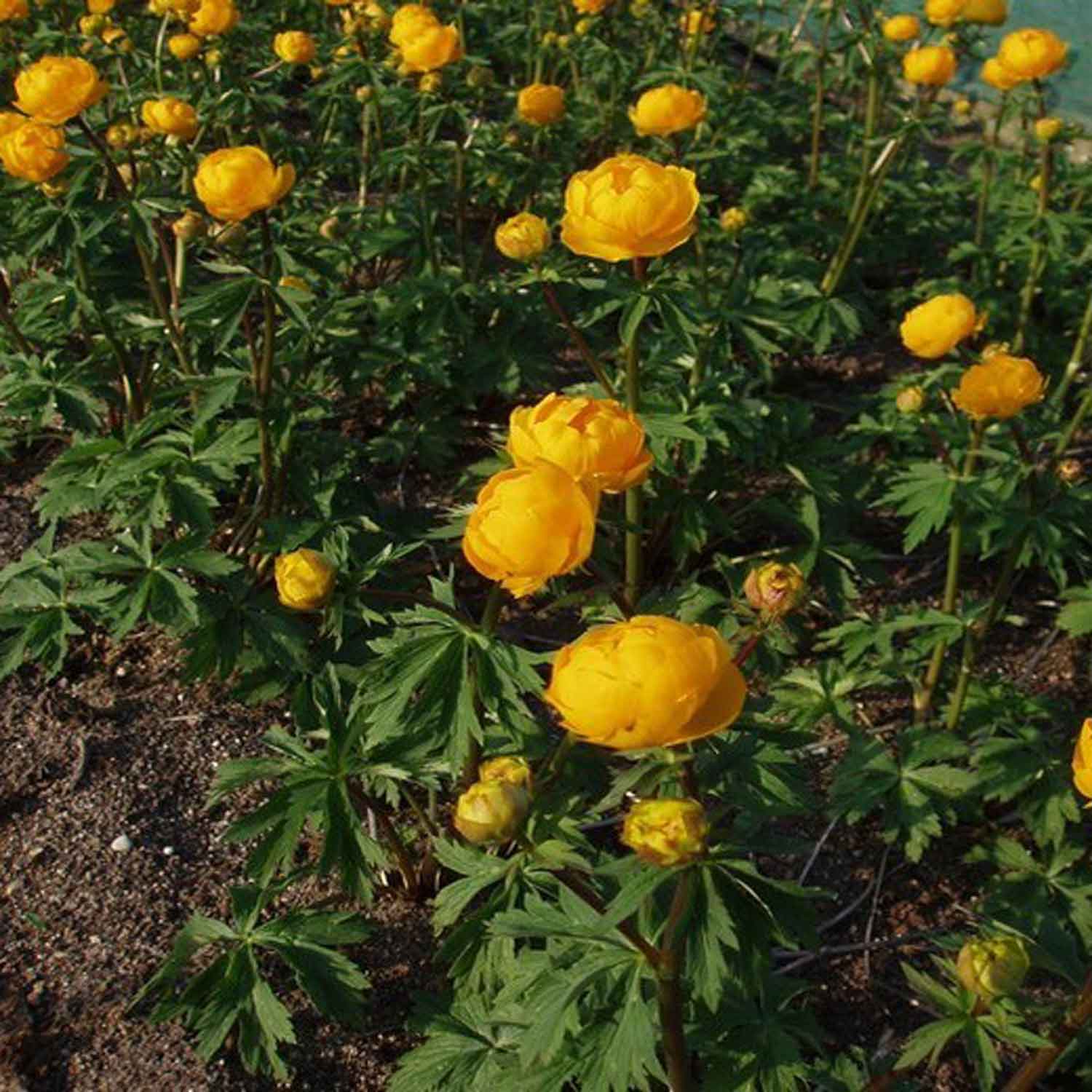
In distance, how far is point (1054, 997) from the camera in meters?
1.76

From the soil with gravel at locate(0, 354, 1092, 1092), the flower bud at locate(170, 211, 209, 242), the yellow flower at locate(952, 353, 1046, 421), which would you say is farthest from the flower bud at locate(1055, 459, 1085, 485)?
the flower bud at locate(170, 211, 209, 242)

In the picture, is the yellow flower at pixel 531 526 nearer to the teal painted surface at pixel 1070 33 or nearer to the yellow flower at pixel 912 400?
the yellow flower at pixel 912 400

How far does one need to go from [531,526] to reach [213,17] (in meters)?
1.99

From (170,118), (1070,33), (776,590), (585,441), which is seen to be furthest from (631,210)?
(1070,33)

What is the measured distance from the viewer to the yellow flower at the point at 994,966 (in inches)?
45.4

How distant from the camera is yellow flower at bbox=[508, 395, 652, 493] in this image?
1.22m

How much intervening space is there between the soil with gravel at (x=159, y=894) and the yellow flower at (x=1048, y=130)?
3.84 ft

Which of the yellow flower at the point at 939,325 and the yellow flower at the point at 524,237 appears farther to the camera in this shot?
the yellow flower at the point at 939,325

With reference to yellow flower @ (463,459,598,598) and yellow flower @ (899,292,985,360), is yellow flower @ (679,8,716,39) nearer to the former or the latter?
yellow flower @ (899,292,985,360)

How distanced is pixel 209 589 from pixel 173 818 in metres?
0.40

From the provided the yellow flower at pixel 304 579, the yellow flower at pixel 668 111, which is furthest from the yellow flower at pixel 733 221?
the yellow flower at pixel 304 579

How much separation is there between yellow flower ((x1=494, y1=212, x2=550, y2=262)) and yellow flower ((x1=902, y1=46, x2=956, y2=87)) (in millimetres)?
1482

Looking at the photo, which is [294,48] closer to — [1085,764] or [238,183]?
[238,183]

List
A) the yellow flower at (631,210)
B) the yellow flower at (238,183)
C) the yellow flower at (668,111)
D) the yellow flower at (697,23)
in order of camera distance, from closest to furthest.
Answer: the yellow flower at (631,210) → the yellow flower at (238,183) → the yellow flower at (668,111) → the yellow flower at (697,23)
